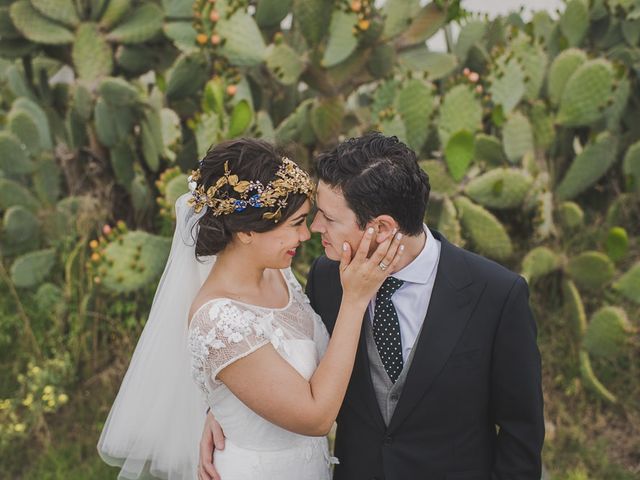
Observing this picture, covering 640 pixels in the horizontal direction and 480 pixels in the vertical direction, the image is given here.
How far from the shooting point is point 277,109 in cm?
532

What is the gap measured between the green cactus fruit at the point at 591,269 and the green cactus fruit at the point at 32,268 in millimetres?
3427

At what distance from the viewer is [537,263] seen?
15.7ft

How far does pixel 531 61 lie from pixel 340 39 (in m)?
1.37

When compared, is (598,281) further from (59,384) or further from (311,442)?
(59,384)

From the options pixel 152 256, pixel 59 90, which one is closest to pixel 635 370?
pixel 152 256

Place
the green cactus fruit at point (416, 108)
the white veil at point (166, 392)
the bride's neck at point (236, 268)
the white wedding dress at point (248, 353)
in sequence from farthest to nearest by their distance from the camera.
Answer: the green cactus fruit at point (416, 108), the white veil at point (166, 392), the bride's neck at point (236, 268), the white wedding dress at point (248, 353)

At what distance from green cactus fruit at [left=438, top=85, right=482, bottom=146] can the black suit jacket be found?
254cm

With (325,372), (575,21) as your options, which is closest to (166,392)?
(325,372)

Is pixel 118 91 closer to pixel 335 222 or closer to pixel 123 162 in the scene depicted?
pixel 123 162

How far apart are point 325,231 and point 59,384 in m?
3.12

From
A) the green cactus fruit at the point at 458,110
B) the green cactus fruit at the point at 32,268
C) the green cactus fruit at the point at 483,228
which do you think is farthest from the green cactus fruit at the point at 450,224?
the green cactus fruit at the point at 32,268

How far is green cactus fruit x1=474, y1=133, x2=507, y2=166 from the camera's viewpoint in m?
4.94

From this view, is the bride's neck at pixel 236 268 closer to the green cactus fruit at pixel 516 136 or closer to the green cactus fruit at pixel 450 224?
the green cactus fruit at pixel 450 224

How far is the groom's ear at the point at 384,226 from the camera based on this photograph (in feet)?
7.22
